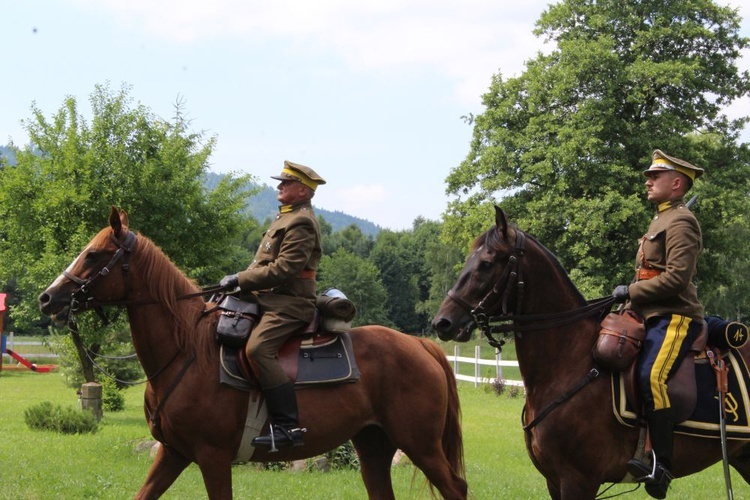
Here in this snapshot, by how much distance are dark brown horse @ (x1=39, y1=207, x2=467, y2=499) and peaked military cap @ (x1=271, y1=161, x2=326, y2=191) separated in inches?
52.2

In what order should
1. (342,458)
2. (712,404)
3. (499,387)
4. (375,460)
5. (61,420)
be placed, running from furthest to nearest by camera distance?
(499,387)
(61,420)
(342,458)
(375,460)
(712,404)

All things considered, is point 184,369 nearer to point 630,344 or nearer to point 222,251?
point 630,344

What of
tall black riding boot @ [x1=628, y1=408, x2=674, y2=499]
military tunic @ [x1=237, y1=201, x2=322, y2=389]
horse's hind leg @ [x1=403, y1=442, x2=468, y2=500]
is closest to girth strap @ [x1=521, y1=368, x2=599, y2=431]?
tall black riding boot @ [x1=628, y1=408, x2=674, y2=499]

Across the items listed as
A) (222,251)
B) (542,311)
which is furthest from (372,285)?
(542,311)

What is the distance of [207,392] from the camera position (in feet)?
22.5

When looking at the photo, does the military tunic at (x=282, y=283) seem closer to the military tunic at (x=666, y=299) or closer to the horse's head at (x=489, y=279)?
the horse's head at (x=489, y=279)

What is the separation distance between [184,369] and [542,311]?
10.2ft

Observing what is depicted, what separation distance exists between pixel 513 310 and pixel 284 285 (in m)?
2.13

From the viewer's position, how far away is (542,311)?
6.24 meters

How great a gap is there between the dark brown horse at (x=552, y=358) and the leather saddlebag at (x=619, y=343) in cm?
18

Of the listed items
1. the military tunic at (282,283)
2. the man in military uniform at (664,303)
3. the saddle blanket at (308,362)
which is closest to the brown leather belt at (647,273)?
the man in military uniform at (664,303)

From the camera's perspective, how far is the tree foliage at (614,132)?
1109 inches

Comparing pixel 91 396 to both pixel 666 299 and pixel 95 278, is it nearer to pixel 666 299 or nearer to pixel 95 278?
pixel 95 278

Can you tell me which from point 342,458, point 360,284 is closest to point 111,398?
point 342,458
